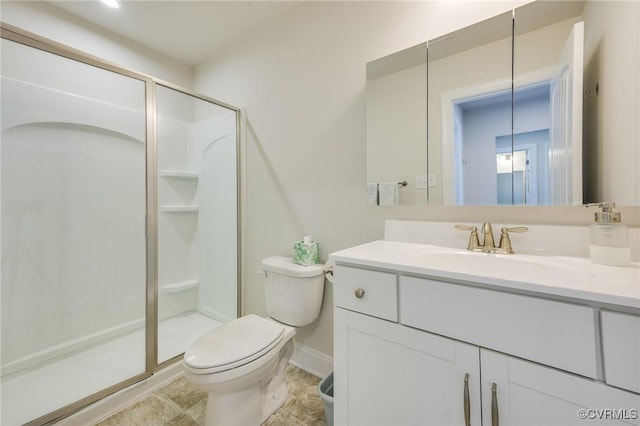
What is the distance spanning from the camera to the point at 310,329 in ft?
5.49

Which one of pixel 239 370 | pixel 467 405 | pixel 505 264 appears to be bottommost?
pixel 239 370

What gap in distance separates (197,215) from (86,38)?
4.89ft

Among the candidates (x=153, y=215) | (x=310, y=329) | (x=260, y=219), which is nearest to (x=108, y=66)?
(x=153, y=215)

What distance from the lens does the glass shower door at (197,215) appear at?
1.96 meters

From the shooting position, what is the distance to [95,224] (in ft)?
6.04

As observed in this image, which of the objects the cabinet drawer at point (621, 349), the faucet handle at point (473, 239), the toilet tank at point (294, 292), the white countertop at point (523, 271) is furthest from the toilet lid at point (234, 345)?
the cabinet drawer at point (621, 349)

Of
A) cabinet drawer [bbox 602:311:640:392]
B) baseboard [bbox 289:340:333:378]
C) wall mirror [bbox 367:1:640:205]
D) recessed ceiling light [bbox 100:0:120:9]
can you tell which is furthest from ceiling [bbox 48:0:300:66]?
baseboard [bbox 289:340:333:378]

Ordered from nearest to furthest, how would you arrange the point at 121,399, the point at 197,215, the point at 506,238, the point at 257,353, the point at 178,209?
the point at 506,238 < the point at 257,353 < the point at 121,399 < the point at 178,209 < the point at 197,215

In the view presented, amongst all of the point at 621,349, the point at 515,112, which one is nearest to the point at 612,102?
the point at 515,112

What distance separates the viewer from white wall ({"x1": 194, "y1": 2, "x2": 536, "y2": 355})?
1.37 m

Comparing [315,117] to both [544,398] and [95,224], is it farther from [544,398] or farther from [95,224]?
[95,224]

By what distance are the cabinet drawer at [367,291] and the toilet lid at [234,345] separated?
1.53ft

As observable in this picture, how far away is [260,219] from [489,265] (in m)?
1.49

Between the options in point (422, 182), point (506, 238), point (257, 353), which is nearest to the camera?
point (506, 238)
